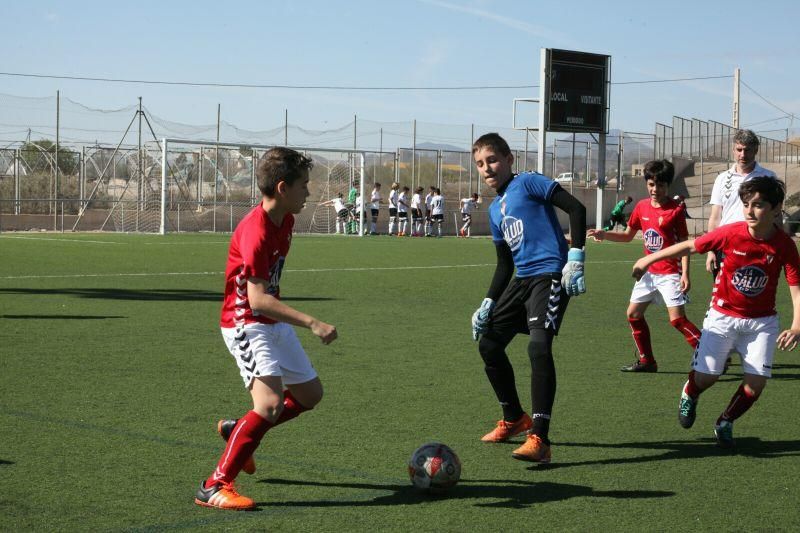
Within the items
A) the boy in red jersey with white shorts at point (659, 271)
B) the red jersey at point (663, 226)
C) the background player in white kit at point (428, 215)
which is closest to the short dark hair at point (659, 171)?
the boy in red jersey with white shorts at point (659, 271)

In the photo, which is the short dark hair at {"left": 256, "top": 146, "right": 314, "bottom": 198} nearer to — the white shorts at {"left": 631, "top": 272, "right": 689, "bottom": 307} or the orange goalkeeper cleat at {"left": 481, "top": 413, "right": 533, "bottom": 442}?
the orange goalkeeper cleat at {"left": 481, "top": 413, "right": 533, "bottom": 442}

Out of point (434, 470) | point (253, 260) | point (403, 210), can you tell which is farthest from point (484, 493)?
point (403, 210)

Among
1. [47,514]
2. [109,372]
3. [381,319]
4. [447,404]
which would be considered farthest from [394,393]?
[381,319]

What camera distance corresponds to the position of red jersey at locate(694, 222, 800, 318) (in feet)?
20.0

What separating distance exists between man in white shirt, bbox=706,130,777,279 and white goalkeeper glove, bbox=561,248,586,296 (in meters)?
3.18

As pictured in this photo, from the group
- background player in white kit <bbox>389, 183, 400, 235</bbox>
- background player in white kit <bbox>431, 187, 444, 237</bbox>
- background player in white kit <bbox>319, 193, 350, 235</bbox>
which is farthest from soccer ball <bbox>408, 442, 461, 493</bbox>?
background player in white kit <bbox>431, 187, 444, 237</bbox>

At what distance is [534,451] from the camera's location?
18.7 ft

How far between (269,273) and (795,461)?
3.10 metres

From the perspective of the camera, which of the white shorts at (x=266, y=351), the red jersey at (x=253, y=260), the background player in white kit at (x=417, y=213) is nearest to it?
the red jersey at (x=253, y=260)

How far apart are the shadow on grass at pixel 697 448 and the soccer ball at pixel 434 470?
93cm

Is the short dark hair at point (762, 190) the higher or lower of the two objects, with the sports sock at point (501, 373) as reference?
higher

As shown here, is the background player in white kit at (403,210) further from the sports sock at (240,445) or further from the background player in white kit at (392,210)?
the sports sock at (240,445)

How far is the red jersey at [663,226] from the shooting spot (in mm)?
9031

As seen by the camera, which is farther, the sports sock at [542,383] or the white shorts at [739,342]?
the white shorts at [739,342]
